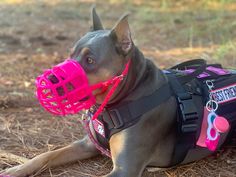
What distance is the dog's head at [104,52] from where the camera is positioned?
3.41 metres

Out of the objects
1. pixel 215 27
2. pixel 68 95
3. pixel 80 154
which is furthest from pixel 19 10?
pixel 68 95

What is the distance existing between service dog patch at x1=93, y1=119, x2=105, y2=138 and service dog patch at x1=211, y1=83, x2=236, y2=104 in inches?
38.8

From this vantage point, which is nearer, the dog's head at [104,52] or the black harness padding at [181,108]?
the dog's head at [104,52]

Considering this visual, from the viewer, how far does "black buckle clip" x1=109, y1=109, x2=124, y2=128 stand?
3.56 m

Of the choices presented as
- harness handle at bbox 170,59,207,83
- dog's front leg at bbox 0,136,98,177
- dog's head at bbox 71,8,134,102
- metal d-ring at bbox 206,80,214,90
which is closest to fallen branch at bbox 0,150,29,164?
dog's front leg at bbox 0,136,98,177

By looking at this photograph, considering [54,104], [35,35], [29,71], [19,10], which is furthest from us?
[19,10]

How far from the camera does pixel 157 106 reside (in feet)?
12.0

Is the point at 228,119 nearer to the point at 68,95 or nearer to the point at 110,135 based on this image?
the point at 110,135

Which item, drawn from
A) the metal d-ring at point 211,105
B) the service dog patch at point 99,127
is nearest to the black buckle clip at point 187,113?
the metal d-ring at point 211,105

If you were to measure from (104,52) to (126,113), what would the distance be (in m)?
0.48

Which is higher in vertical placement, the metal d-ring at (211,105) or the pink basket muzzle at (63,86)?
the pink basket muzzle at (63,86)

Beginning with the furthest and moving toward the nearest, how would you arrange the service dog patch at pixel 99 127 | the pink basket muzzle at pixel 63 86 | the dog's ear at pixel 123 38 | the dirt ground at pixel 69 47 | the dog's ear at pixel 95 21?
1. the dirt ground at pixel 69 47
2. the dog's ear at pixel 95 21
3. the service dog patch at pixel 99 127
4. the dog's ear at pixel 123 38
5. the pink basket muzzle at pixel 63 86

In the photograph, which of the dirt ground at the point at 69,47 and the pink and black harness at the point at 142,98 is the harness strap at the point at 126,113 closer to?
the pink and black harness at the point at 142,98

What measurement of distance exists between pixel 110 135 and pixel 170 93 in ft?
1.90
